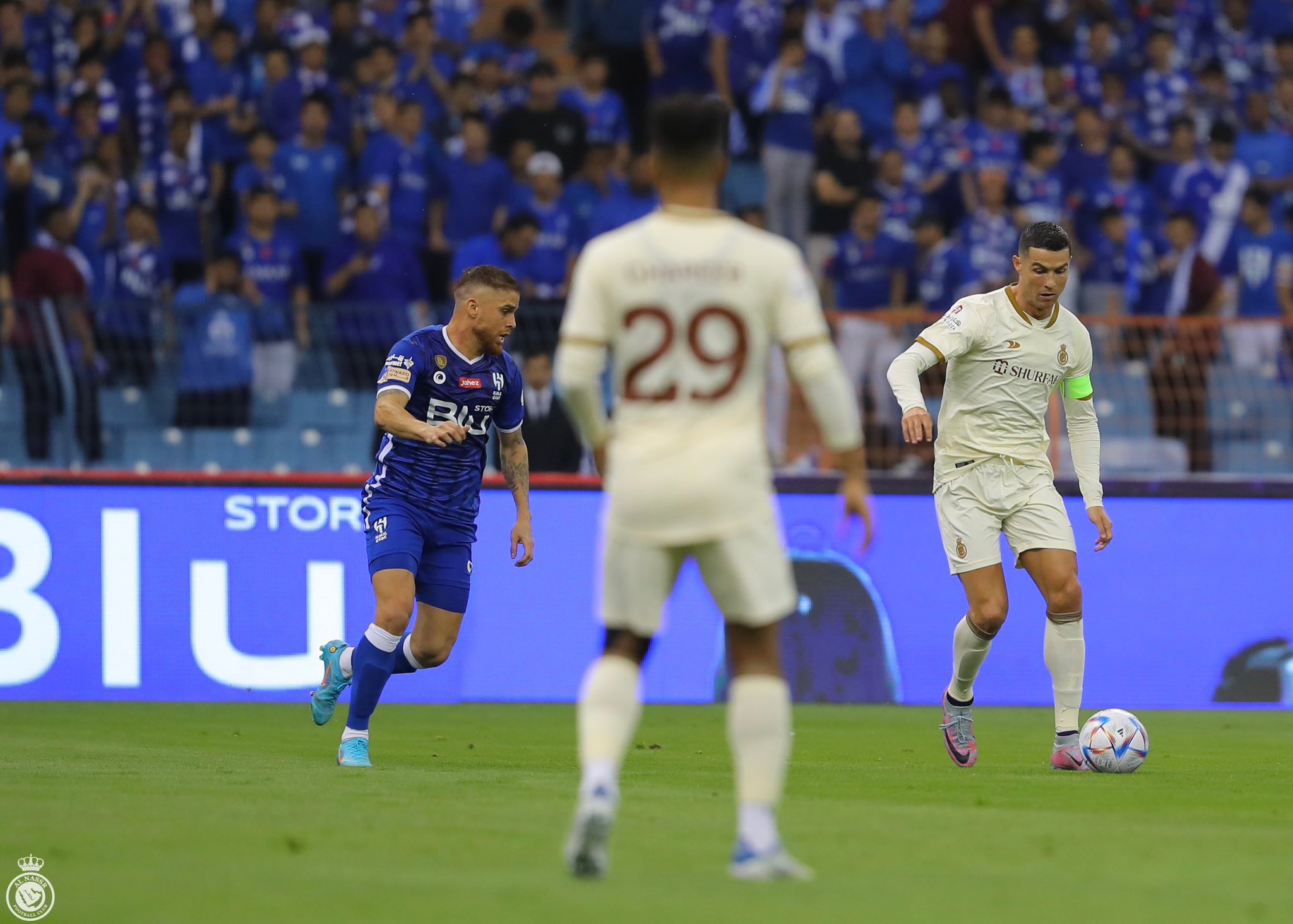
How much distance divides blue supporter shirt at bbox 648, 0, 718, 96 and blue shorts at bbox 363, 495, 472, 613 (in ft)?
31.1

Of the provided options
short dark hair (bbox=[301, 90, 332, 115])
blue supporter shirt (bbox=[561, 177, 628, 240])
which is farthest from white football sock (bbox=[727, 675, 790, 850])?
short dark hair (bbox=[301, 90, 332, 115])

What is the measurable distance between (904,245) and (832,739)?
658cm

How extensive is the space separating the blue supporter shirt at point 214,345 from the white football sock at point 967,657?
22.6ft

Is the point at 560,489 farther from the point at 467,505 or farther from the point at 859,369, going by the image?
the point at 467,505

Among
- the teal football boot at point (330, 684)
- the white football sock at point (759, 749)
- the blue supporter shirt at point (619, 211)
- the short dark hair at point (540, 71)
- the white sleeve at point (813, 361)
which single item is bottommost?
the teal football boot at point (330, 684)

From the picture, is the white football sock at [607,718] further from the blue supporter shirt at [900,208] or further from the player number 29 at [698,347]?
the blue supporter shirt at [900,208]

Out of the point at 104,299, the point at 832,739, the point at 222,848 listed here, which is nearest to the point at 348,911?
the point at 222,848

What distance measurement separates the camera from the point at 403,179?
16266 millimetres

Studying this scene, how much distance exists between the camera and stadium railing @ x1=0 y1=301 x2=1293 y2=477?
548 inches

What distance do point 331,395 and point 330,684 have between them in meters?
5.28

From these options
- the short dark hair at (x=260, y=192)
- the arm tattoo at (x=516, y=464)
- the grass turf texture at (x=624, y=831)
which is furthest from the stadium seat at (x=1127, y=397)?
the short dark hair at (x=260, y=192)

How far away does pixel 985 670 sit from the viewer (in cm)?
1373

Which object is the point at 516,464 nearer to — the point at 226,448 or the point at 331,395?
the point at 331,395

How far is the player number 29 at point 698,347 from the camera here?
5215 millimetres
